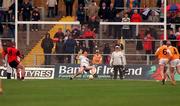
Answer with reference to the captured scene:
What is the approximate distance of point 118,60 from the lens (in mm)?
39000

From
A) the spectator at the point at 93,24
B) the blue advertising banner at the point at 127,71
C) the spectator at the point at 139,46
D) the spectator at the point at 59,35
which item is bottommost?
the blue advertising banner at the point at 127,71

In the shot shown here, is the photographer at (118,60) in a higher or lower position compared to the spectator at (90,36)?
lower

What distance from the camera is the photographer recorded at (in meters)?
39.0

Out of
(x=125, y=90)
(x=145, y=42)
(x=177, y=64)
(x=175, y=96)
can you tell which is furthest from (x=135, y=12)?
(x=175, y=96)

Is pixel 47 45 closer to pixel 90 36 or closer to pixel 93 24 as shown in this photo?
pixel 90 36

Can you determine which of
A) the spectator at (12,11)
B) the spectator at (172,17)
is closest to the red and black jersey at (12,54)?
the spectator at (12,11)

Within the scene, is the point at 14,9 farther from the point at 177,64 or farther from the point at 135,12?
the point at 177,64

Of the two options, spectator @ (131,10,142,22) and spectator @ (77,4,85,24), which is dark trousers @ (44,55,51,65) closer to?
spectator @ (77,4,85,24)

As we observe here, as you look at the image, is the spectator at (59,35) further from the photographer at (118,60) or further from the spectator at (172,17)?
the spectator at (172,17)

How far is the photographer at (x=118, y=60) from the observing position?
39.0 m

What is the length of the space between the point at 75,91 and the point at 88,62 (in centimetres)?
1305

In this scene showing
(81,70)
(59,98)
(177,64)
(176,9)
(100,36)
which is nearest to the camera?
(59,98)

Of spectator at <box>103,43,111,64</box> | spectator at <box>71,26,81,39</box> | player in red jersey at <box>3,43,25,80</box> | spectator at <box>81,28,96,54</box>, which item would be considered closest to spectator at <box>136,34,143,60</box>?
spectator at <box>103,43,111,64</box>

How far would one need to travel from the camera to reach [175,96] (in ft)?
76.5
